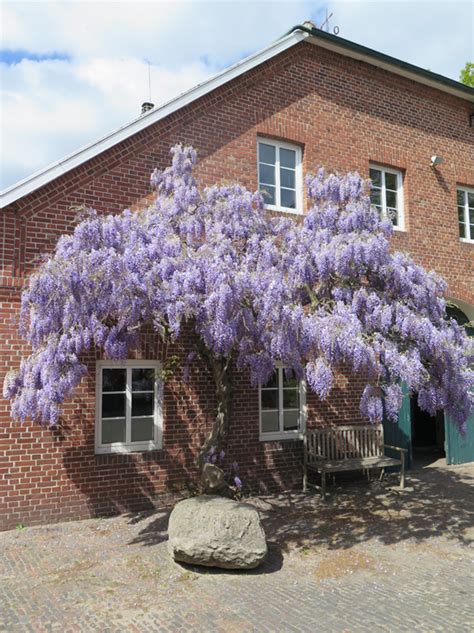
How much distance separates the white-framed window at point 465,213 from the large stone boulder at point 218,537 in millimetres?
9246

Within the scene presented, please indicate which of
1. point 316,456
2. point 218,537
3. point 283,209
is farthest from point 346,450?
point 218,537

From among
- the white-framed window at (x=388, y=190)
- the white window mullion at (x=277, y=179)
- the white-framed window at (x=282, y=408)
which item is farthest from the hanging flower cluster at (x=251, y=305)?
the white-framed window at (x=388, y=190)

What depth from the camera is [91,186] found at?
874 centimetres

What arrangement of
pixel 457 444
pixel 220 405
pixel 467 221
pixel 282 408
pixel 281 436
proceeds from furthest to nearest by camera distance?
1. pixel 467 221
2. pixel 457 444
3. pixel 282 408
4. pixel 281 436
5. pixel 220 405

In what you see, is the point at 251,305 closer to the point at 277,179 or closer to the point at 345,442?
the point at 277,179

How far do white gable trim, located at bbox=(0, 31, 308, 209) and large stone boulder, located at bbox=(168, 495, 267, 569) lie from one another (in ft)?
16.3

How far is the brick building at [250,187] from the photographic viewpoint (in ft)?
26.4

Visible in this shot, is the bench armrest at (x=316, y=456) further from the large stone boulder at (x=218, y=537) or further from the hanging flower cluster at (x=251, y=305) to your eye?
the large stone boulder at (x=218, y=537)

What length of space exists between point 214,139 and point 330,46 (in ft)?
11.7

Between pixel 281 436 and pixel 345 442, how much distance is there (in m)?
1.34

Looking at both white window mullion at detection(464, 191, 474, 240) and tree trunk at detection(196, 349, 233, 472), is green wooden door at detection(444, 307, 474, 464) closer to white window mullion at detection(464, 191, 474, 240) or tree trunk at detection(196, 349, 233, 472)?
white window mullion at detection(464, 191, 474, 240)

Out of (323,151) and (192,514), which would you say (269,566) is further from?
(323,151)

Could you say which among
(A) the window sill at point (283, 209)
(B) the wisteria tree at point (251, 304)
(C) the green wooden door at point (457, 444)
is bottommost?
(C) the green wooden door at point (457, 444)

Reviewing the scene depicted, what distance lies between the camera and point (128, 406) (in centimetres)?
866
